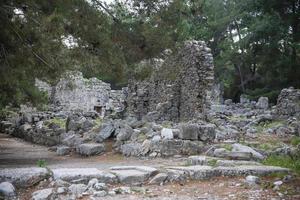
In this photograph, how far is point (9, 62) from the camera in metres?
8.14

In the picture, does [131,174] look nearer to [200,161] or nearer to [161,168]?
[161,168]

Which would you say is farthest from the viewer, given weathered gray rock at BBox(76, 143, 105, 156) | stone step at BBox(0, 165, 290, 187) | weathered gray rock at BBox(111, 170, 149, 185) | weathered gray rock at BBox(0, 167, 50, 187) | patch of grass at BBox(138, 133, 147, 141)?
weathered gray rock at BBox(76, 143, 105, 156)

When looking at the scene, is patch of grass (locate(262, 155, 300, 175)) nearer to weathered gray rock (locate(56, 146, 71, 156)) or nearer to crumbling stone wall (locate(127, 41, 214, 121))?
crumbling stone wall (locate(127, 41, 214, 121))

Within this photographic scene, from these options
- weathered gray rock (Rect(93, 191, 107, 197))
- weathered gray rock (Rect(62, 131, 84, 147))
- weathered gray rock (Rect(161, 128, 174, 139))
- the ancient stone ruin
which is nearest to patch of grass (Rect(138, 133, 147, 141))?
the ancient stone ruin

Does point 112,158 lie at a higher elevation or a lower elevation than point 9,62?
lower

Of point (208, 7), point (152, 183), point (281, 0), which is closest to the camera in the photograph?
point (152, 183)

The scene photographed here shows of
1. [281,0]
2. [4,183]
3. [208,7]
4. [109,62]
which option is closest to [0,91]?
[109,62]

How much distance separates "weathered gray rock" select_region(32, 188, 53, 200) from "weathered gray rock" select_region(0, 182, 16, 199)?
31cm

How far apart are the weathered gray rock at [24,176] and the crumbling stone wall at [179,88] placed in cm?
756

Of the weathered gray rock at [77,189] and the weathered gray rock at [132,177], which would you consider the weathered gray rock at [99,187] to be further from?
the weathered gray rock at [132,177]

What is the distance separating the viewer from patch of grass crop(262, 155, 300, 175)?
753 cm

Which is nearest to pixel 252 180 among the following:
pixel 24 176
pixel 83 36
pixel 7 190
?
pixel 24 176

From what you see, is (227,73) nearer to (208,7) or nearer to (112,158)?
(208,7)

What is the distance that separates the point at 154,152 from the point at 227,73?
32537mm
